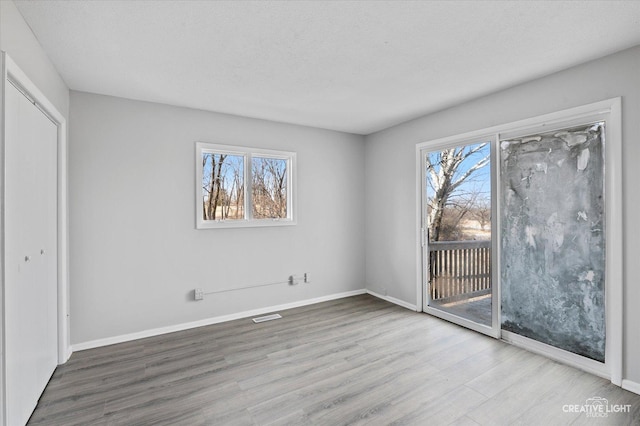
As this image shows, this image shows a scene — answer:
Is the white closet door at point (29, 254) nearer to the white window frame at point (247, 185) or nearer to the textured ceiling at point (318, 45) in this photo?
the textured ceiling at point (318, 45)

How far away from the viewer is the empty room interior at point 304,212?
199 centimetres

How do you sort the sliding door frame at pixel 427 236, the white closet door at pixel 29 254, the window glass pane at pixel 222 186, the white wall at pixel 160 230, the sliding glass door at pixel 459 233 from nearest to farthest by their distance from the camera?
the white closet door at pixel 29 254
the white wall at pixel 160 230
the sliding door frame at pixel 427 236
the sliding glass door at pixel 459 233
the window glass pane at pixel 222 186

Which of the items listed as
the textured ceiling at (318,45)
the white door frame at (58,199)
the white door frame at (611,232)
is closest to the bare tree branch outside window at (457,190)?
the textured ceiling at (318,45)

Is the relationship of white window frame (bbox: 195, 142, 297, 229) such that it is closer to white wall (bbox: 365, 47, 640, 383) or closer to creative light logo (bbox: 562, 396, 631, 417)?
white wall (bbox: 365, 47, 640, 383)

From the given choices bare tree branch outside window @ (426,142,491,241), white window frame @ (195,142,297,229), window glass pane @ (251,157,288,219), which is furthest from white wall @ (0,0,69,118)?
bare tree branch outside window @ (426,142,491,241)

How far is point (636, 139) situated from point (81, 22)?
3.87m

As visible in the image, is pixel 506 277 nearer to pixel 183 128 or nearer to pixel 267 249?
pixel 267 249

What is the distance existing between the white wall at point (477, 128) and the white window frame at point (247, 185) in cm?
132

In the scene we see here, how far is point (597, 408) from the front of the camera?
210 centimetres

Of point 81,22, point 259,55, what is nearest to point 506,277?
point 259,55

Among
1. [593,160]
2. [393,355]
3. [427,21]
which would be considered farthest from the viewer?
[393,355]

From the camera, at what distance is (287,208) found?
437 cm

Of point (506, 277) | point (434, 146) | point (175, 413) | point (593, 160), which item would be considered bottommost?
point (175, 413)

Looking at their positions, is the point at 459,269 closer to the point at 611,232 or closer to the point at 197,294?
the point at 611,232
